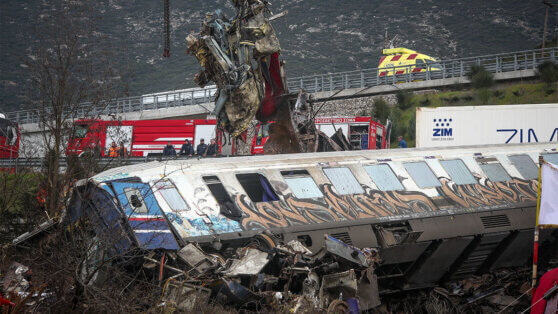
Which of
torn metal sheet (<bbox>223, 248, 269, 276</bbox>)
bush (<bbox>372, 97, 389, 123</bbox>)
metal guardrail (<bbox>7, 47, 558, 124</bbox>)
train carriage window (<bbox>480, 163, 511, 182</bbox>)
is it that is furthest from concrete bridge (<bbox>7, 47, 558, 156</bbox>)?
torn metal sheet (<bbox>223, 248, 269, 276</bbox>)

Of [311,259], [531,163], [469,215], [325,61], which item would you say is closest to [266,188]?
[311,259]

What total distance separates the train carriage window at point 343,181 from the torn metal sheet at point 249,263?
13.5 feet

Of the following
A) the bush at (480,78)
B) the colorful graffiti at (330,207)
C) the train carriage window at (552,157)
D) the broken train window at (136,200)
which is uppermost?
the bush at (480,78)

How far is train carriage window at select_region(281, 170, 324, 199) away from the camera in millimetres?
16906

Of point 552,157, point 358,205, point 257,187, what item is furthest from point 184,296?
point 552,157

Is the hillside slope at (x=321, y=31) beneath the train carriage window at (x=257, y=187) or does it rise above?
above

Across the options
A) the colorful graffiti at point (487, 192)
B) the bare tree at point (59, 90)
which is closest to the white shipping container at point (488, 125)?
the colorful graffiti at point (487, 192)

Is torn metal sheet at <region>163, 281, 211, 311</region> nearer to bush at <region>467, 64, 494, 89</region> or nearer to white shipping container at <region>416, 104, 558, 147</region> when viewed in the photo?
white shipping container at <region>416, 104, 558, 147</region>

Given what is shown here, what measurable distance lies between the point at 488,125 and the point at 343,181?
1431 centimetres

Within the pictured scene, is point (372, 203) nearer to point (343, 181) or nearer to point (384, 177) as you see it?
point (343, 181)

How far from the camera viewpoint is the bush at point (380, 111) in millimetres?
48000

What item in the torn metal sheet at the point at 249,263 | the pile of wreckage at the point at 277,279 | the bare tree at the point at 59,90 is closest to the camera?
the pile of wreckage at the point at 277,279

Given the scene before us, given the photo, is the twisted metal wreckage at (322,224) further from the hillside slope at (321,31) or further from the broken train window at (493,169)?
the hillside slope at (321,31)

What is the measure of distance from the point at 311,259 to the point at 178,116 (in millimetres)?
39529
